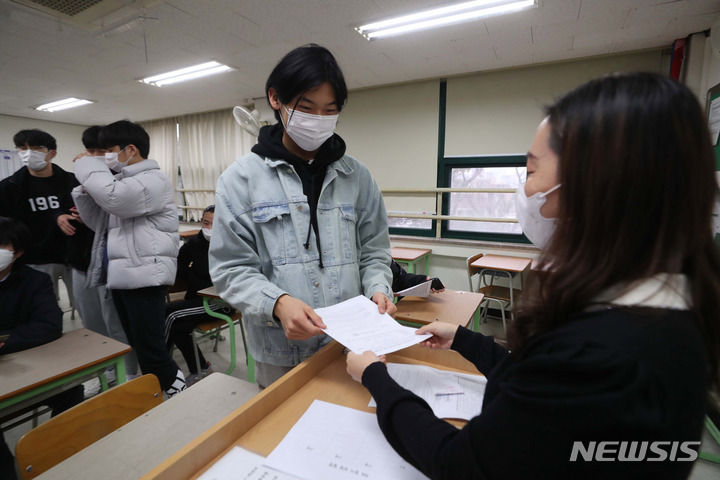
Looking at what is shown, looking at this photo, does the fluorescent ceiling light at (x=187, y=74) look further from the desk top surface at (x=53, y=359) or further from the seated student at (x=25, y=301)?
the desk top surface at (x=53, y=359)

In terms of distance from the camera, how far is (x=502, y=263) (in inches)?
131

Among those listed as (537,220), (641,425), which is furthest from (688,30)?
(641,425)

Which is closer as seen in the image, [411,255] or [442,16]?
[442,16]

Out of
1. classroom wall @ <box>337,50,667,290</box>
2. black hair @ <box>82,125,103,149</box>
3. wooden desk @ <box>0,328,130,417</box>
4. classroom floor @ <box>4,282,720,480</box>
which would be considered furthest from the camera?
classroom wall @ <box>337,50,667,290</box>

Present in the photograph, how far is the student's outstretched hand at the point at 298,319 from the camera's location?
31.4 inches

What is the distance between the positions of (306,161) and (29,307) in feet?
5.17

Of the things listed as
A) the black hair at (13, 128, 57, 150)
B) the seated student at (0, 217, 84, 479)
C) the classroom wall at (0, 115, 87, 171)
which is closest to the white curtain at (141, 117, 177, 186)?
the classroom wall at (0, 115, 87, 171)

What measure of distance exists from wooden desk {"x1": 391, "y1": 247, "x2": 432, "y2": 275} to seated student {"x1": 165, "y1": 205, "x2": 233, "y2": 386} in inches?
73.2

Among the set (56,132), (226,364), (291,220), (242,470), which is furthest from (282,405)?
(56,132)

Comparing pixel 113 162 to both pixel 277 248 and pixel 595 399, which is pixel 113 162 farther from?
pixel 595 399

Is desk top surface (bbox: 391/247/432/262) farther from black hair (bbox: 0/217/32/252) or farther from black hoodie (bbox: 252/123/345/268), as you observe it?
black hair (bbox: 0/217/32/252)

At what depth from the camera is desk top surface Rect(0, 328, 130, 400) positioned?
119 centimetres

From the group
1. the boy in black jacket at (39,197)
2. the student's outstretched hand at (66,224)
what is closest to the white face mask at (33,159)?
the boy in black jacket at (39,197)

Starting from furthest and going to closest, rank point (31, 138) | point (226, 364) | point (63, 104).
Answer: point (63, 104) → point (226, 364) → point (31, 138)
